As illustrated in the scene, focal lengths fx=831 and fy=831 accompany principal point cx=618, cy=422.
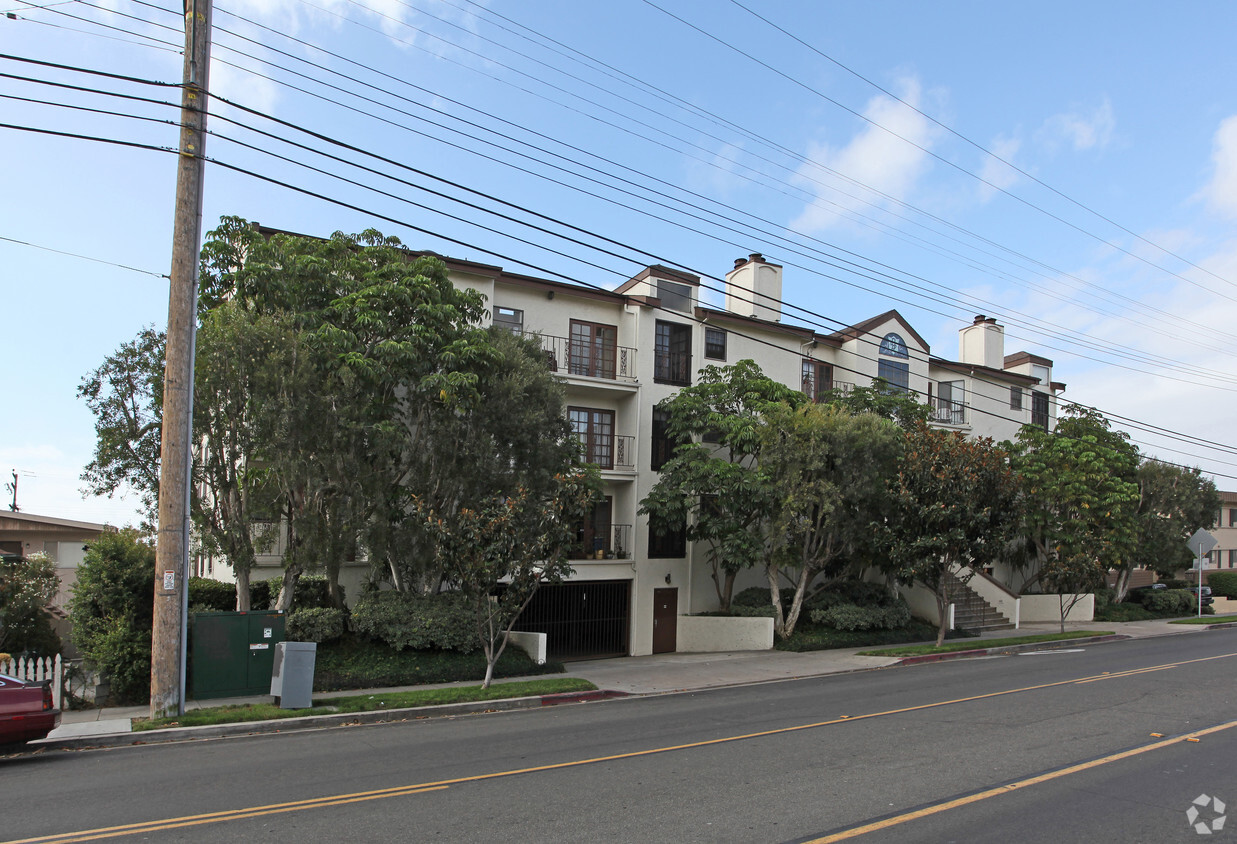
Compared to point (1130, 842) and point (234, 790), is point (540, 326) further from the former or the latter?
point (1130, 842)

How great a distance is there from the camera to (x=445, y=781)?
8484mm

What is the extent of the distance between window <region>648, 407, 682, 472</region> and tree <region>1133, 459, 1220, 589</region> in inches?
781

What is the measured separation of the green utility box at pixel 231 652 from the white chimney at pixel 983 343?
29444 mm

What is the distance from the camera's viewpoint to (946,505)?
810 inches

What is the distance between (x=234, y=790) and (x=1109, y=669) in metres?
16.7

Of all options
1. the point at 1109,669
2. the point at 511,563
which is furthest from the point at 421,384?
the point at 1109,669

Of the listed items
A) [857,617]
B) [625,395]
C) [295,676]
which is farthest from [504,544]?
[857,617]

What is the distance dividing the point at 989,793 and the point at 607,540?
16.3 metres

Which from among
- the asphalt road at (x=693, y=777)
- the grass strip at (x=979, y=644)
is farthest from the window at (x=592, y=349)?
the asphalt road at (x=693, y=777)

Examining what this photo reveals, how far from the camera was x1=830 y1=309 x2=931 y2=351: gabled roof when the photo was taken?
2822 cm

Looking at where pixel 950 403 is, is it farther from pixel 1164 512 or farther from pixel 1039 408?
pixel 1164 512

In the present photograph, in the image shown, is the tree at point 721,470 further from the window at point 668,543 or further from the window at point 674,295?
the window at point 674,295

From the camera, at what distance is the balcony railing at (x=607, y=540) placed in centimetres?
2311

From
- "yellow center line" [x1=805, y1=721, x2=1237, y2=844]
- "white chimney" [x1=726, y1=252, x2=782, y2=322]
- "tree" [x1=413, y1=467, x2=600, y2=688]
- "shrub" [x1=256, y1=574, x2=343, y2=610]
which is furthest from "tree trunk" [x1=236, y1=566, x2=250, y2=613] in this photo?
"white chimney" [x1=726, y1=252, x2=782, y2=322]
